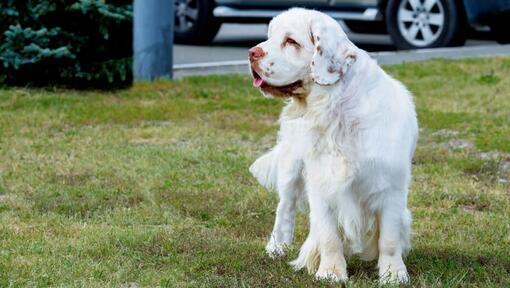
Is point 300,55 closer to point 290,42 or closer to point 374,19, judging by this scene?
point 290,42

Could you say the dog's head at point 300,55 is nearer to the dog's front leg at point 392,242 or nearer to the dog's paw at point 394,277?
the dog's front leg at point 392,242

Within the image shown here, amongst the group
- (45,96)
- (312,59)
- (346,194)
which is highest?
(312,59)

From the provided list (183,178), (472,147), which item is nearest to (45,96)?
(183,178)

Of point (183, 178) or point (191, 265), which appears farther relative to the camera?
point (183, 178)

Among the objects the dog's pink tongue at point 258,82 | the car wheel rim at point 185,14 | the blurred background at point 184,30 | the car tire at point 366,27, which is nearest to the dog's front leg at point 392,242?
the dog's pink tongue at point 258,82

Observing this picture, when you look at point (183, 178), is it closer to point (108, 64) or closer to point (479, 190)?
point (479, 190)

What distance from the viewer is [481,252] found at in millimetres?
5520

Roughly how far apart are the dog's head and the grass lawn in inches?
34.3

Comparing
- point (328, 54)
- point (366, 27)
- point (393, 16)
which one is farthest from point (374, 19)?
point (328, 54)

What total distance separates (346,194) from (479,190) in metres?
2.34

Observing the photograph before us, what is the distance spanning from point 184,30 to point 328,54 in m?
9.05

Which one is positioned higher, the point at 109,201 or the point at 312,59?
the point at 312,59

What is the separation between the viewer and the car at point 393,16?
12.0 metres

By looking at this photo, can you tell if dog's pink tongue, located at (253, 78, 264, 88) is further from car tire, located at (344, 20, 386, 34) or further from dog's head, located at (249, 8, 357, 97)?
car tire, located at (344, 20, 386, 34)
